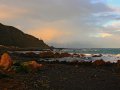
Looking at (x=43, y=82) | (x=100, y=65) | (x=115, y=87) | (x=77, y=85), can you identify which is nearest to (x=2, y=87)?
(x=43, y=82)

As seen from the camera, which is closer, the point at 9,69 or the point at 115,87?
the point at 115,87

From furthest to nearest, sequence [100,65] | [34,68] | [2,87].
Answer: [100,65], [34,68], [2,87]

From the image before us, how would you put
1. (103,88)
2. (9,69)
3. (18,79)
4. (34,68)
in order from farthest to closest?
Answer: 1. (34,68)
2. (9,69)
3. (18,79)
4. (103,88)

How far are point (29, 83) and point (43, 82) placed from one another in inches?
44.5

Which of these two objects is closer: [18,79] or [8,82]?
[8,82]

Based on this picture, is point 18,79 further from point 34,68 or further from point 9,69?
point 34,68

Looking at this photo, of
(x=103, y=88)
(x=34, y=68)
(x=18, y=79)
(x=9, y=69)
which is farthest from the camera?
(x=34, y=68)

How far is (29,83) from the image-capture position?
70.7 ft

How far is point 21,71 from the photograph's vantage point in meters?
28.2

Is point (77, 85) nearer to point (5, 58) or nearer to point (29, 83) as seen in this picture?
point (29, 83)

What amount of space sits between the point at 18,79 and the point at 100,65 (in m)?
23.0

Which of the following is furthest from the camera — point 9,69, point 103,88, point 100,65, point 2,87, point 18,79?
point 100,65

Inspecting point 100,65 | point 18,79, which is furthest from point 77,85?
point 100,65

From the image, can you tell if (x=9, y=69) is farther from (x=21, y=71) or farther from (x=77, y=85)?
(x=77, y=85)
